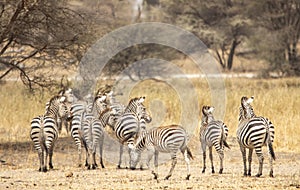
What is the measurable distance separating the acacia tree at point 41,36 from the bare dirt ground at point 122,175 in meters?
1.99

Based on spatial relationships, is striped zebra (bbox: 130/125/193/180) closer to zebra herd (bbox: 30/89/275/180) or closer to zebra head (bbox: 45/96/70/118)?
zebra herd (bbox: 30/89/275/180)

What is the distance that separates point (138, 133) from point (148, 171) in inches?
28.9

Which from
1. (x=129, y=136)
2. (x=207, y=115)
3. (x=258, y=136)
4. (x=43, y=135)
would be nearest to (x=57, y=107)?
(x=43, y=135)

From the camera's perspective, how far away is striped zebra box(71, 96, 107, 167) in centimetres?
1353

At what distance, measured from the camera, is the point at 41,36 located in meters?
17.0

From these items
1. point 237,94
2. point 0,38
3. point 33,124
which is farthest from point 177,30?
point 33,124

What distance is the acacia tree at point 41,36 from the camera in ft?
53.5

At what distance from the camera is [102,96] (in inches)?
605

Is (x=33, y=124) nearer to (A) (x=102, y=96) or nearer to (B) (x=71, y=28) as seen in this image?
(A) (x=102, y=96)

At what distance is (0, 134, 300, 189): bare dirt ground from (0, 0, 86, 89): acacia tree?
78.5 inches

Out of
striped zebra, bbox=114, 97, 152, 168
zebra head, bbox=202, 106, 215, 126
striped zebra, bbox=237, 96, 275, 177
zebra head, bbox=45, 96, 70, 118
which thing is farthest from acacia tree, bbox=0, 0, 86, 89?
striped zebra, bbox=237, 96, 275, 177

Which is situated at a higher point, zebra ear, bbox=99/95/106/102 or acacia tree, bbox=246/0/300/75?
acacia tree, bbox=246/0/300/75

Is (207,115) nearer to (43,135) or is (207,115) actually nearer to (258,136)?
(258,136)

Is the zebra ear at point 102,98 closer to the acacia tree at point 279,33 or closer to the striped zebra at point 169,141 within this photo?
the striped zebra at point 169,141
